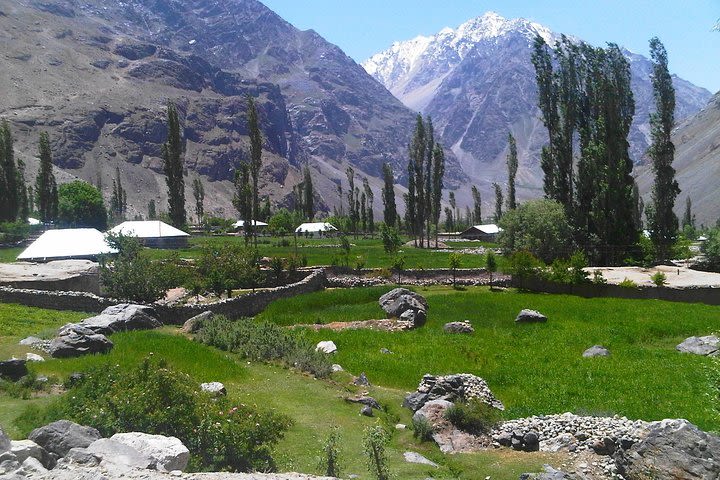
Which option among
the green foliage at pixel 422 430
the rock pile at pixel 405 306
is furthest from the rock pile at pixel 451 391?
the rock pile at pixel 405 306

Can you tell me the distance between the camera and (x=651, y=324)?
97.1ft

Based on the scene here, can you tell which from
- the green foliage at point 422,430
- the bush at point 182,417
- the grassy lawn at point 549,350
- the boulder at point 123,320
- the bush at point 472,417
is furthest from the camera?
the boulder at point 123,320

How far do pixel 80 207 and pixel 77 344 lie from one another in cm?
9167

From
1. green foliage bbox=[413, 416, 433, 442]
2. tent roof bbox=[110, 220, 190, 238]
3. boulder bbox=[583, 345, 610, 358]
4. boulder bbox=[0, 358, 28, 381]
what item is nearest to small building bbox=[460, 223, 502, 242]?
tent roof bbox=[110, 220, 190, 238]

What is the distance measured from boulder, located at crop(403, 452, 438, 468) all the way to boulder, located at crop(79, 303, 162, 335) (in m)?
14.7

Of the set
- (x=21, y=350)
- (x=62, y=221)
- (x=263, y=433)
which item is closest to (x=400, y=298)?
(x=21, y=350)

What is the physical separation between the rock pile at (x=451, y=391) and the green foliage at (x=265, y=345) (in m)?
4.02

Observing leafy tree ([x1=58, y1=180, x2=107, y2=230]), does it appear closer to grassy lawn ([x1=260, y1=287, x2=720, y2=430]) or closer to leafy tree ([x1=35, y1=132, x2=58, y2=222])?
leafy tree ([x1=35, y1=132, x2=58, y2=222])

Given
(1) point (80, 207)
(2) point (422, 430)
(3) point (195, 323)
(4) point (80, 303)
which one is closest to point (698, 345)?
(2) point (422, 430)

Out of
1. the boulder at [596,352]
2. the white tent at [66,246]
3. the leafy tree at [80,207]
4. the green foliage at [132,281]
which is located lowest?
the boulder at [596,352]

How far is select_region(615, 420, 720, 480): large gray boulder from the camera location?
11000mm

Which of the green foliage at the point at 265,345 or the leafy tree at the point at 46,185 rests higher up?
the leafy tree at the point at 46,185

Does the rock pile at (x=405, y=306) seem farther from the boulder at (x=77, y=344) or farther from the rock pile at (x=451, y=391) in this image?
the boulder at (x=77, y=344)

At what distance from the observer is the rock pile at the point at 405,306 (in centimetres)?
3241
